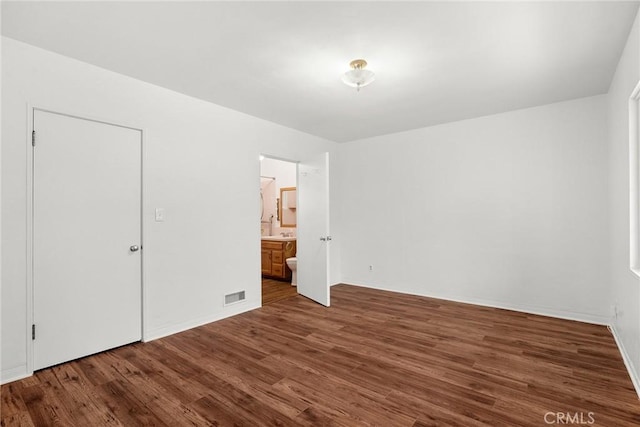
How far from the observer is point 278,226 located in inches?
271

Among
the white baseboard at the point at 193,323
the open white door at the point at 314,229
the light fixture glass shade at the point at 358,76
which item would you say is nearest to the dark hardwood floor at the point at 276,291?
the open white door at the point at 314,229

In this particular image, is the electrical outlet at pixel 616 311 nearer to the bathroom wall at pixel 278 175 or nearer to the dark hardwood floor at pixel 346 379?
the dark hardwood floor at pixel 346 379

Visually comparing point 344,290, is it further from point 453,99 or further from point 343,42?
point 343,42

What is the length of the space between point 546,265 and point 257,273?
363cm

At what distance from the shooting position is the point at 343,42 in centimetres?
238

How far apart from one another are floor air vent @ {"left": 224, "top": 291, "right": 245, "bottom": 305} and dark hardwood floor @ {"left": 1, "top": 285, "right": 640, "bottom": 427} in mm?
360

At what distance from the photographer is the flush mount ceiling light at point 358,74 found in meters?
2.68

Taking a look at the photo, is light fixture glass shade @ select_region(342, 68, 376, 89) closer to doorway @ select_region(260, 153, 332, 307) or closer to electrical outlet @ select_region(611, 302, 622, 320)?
doorway @ select_region(260, 153, 332, 307)

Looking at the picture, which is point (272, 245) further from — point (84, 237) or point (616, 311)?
point (616, 311)

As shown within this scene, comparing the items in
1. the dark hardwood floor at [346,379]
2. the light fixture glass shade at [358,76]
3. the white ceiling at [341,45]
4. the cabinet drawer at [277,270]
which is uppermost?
the white ceiling at [341,45]

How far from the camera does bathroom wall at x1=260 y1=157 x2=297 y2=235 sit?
6.70m

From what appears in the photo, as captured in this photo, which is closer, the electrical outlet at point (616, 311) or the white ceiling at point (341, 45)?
the white ceiling at point (341, 45)

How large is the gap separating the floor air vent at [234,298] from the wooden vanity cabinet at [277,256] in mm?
1932

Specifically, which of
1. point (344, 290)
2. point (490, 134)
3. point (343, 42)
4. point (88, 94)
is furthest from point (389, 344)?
point (88, 94)
